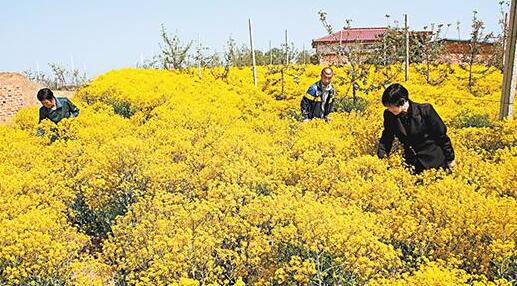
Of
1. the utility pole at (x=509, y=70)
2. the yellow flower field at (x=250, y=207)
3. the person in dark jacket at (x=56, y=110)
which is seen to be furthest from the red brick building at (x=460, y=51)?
the person in dark jacket at (x=56, y=110)

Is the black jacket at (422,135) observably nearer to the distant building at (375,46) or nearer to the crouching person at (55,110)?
the crouching person at (55,110)

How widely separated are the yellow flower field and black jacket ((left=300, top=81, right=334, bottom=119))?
26 cm

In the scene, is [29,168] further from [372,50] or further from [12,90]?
[12,90]

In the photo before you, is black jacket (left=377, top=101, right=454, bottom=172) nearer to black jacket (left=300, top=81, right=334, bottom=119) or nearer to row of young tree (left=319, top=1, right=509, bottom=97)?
Answer: black jacket (left=300, top=81, right=334, bottom=119)

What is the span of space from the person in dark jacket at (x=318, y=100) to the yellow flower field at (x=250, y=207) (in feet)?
0.85

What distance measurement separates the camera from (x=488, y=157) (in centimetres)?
650

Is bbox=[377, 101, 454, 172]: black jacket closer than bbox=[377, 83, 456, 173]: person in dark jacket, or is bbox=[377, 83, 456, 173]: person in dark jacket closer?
bbox=[377, 83, 456, 173]: person in dark jacket

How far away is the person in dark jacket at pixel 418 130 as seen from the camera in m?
4.96

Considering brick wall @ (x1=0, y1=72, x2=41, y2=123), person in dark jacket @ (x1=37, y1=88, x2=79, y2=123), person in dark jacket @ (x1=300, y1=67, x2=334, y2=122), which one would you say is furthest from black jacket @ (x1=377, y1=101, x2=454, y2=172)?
brick wall @ (x1=0, y1=72, x2=41, y2=123)

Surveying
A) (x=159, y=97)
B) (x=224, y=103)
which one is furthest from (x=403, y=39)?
(x=159, y=97)

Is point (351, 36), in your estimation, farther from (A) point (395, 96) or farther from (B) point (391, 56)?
(A) point (395, 96)

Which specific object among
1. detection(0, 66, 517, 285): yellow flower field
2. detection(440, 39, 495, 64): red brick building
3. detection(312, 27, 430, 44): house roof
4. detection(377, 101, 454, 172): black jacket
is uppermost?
detection(312, 27, 430, 44): house roof

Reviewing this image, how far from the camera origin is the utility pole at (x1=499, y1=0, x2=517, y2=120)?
6.88 meters

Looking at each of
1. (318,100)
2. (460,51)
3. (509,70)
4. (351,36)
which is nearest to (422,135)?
(509,70)
